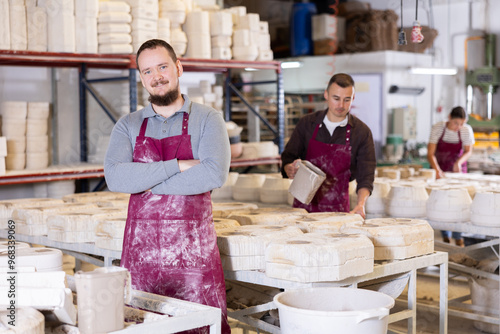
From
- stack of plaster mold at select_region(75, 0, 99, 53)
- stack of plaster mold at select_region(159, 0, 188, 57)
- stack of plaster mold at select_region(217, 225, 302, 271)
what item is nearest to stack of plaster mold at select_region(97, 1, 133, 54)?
stack of plaster mold at select_region(75, 0, 99, 53)

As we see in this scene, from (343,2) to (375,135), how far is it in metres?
2.50

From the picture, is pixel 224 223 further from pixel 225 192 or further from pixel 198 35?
pixel 198 35

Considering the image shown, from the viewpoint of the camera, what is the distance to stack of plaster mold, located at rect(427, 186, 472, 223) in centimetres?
417

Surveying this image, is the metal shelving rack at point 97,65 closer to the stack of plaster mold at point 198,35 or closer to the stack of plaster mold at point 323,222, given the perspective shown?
the stack of plaster mold at point 198,35

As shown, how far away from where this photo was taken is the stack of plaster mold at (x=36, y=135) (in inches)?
220

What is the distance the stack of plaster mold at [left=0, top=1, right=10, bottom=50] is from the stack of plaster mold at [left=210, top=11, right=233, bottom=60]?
208 cm

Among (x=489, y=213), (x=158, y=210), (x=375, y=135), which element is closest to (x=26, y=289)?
(x=158, y=210)

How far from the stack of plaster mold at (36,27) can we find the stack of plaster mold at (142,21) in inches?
30.5

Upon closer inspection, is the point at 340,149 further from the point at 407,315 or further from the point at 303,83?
the point at 303,83

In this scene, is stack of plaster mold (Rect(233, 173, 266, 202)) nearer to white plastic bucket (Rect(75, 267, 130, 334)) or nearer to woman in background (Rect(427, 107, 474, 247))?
woman in background (Rect(427, 107, 474, 247))

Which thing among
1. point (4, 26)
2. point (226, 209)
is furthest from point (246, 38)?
point (226, 209)

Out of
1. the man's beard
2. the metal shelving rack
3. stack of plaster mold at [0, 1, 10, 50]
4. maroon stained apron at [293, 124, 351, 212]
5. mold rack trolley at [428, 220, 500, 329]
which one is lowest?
mold rack trolley at [428, 220, 500, 329]

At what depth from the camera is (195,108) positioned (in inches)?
105

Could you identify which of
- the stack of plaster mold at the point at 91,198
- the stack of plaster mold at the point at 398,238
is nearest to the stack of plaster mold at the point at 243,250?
the stack of plaster mold at the point at 398,238
